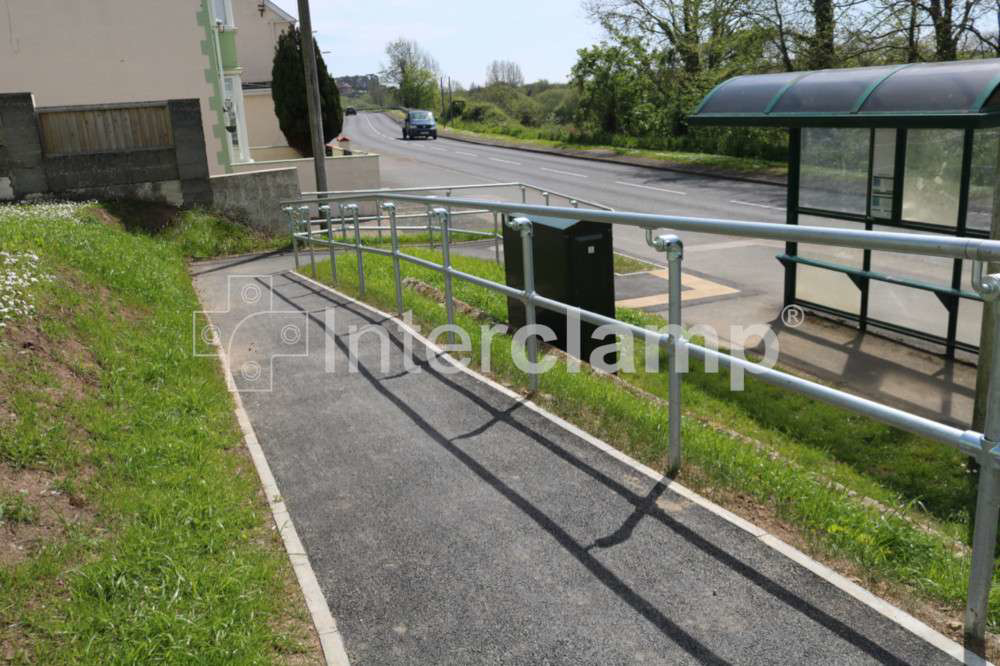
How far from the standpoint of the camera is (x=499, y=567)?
143 inches

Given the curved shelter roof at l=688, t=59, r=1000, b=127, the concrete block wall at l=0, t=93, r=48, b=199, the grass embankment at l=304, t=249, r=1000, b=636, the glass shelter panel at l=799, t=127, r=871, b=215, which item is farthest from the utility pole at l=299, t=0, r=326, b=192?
the glass shelter panel at l=799, t=127, r=871, b=215

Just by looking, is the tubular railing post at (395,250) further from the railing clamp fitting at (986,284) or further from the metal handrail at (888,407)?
the railing clamp fitting at (986,284)

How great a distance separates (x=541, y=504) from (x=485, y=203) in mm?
2862

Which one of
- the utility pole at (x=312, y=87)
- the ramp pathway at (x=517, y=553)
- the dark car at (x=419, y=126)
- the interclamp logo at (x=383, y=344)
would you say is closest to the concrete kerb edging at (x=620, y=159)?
the dark car at (x=419, y=126)

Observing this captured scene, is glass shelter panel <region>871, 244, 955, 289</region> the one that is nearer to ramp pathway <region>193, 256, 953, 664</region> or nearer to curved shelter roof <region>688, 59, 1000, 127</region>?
curved shelter roof <region>688, 59, 1000, 127</region>

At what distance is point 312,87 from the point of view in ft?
66.0

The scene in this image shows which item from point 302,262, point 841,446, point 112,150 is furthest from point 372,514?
point 112,150

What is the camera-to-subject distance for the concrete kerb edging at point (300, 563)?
10.3ft

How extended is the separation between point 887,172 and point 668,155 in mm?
28629

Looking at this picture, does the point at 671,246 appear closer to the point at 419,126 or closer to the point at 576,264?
the point at 576,264

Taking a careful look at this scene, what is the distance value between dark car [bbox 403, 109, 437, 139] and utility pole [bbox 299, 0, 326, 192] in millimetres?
39483

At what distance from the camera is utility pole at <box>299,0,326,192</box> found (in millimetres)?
19734

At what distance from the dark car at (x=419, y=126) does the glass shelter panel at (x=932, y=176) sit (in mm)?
51951

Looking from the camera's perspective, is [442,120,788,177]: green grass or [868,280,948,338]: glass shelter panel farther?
[442,120,788,177]: green grass
